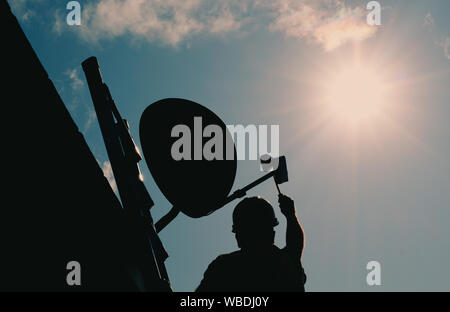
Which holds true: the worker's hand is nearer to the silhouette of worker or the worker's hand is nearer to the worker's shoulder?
the silhouette of worker

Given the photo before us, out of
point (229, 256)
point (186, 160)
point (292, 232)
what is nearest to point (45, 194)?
point (229, 256)

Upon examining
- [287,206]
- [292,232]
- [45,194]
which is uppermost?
[287,206]

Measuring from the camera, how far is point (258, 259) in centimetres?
346

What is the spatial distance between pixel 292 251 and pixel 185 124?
248cm

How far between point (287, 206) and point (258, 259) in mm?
831

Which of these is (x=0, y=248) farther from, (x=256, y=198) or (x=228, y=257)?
(x=256, y=198)

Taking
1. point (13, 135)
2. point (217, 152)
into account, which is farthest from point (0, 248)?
point (217, 152)

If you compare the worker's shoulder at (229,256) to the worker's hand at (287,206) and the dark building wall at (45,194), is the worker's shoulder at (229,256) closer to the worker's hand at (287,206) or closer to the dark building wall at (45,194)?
the worker's hand at (287,206)

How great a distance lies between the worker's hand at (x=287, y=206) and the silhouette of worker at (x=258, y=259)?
128mm

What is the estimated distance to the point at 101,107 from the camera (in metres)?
3.45

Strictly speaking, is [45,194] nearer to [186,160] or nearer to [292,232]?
[186,160]

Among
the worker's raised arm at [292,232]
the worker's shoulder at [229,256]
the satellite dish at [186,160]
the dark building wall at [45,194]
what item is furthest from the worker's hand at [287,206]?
the dark building wall at [45,194]
